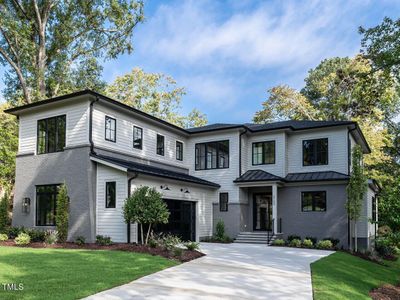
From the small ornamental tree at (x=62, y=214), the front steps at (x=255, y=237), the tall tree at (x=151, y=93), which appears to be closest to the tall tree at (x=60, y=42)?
the tall tree at (x=151, y=93)

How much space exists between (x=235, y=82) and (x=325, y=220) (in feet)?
48.8

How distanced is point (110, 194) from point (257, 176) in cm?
828

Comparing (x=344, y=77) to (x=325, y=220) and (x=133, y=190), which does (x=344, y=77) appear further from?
(x=133, y=190)

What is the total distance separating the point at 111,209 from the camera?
50.7ft

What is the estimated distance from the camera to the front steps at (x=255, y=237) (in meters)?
19.2

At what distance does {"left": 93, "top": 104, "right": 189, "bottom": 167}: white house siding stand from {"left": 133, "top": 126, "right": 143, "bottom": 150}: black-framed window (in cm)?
19

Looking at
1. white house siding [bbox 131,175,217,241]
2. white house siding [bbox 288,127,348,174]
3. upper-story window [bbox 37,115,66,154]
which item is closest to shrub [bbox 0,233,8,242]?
upper-story window [bbox 37,115,66,154]

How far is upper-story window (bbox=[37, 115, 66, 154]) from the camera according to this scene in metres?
16.8

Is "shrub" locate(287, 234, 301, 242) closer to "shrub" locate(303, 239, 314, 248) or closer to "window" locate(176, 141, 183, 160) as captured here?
"shrub" locate(303, 239, 314, 248)

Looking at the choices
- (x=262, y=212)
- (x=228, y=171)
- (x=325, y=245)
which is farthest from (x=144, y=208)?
(x=262, y=212)

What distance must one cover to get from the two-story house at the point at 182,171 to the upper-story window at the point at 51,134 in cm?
5

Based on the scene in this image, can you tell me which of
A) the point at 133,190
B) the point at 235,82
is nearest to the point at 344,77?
the point at 235,82

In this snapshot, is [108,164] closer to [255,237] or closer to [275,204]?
[255,237]

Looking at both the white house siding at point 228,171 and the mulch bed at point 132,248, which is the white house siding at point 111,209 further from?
the white house siding at point 228,171
